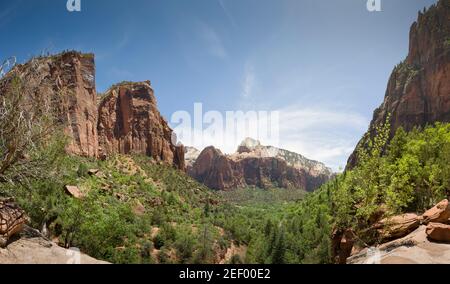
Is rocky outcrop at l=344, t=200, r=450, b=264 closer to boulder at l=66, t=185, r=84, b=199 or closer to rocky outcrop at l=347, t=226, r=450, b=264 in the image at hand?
rocky outcrop at l=347, t=226, r=450, b=264

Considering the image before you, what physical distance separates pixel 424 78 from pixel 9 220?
10850cm

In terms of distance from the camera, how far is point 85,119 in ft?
231

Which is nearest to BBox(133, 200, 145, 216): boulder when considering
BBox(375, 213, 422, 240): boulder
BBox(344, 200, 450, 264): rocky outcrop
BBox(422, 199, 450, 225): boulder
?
BBox(344, 200, 450, 264): rocky outcrop

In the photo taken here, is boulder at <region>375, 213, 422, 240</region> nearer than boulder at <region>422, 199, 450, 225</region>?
No

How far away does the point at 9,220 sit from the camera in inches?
329

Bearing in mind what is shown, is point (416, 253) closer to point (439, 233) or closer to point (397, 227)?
Result: point (439, 233)

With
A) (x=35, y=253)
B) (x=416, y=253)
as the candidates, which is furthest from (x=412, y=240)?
(x=35, y=253)

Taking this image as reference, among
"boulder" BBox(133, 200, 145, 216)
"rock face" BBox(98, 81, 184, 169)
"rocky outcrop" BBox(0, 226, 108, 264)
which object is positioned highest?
"rock face" BBox(98, 81, 184, 169)

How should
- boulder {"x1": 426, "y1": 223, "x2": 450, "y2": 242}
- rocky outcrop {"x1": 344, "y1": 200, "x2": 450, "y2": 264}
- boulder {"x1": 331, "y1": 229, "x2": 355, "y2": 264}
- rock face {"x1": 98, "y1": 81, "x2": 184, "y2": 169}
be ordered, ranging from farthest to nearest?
rock face {"x1": 98, "y1": 81, "x2": 184, "y2": 169} < boulder {"x1": 331, "y1": 229, "x2": 355, "y2": 264} < boulder {"x1": 426, "y1": 223, "x2": 450, "y2": 242} < rocky outcrop {"x1": 344, "y1": 200, "x2": 450, "y2": 264}

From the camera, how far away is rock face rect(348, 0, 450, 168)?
268 feet

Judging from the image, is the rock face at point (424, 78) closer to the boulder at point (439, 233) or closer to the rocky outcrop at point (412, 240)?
the rocky outcrop at point (412, 240)

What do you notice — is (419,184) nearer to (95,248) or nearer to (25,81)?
(25,81)

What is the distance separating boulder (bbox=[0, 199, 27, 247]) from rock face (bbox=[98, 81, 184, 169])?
73.8m

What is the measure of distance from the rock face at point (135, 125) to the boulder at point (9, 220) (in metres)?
73.8
